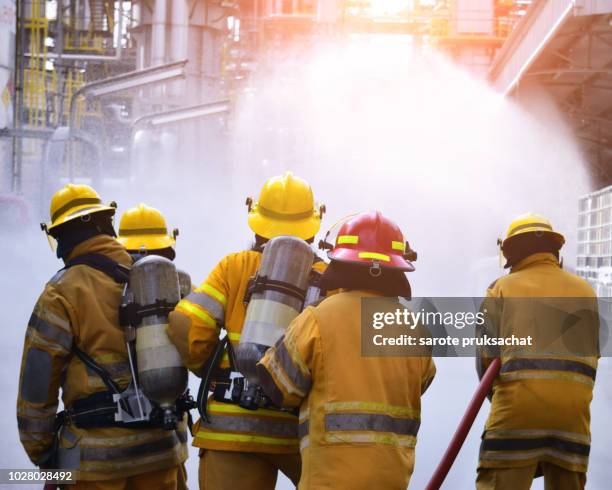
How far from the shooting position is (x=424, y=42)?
31703 millimetres

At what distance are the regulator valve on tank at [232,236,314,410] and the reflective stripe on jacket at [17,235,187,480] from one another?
50 cm

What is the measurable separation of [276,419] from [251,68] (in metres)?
26.2

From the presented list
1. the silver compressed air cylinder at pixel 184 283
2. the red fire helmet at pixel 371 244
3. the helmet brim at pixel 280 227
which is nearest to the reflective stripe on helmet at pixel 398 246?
the red fire helmet at pixel 371 244

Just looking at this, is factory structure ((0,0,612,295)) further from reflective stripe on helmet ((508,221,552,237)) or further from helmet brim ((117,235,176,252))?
helmet brim ((117,235,176,252))

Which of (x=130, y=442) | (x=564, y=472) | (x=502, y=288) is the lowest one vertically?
(x=564, y=472)

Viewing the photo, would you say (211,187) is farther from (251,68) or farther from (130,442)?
(130,442)

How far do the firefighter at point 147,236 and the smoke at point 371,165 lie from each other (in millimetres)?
5540

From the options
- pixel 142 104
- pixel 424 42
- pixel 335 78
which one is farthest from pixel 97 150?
pixel 424 42

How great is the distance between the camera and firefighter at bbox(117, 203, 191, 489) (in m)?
4.68

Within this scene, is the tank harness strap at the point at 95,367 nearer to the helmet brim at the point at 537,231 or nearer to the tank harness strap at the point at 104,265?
the tank harness strap at the point at 104,265

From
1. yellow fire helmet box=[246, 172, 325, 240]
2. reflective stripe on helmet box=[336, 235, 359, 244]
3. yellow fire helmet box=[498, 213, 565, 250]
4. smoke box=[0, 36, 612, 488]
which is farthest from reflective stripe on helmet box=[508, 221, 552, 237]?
smoke box=[0, 36, 612, 488]

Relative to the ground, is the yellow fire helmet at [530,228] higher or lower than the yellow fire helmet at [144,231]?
higher

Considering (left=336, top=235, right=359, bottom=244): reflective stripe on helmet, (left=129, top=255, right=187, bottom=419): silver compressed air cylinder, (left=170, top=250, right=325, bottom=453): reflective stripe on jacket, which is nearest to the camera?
(left=336, top=235, right=359, bottom=244): reflective stripe on helmet

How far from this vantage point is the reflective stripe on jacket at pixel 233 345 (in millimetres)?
3486
